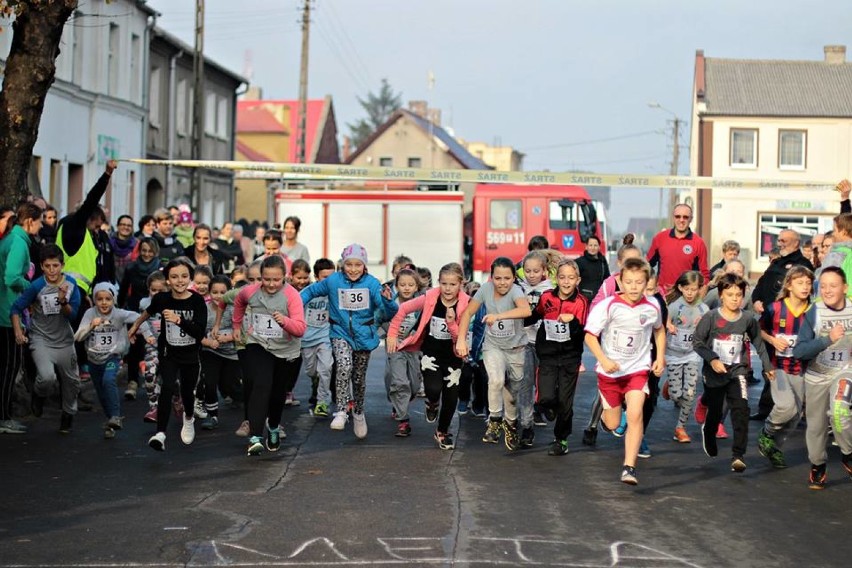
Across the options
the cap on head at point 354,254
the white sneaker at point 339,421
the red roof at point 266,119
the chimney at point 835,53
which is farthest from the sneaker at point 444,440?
the red roof at point 266,119

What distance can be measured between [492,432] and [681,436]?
1745 millimetres

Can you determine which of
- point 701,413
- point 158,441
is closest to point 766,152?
point 701,413

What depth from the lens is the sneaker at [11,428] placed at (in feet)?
39.2

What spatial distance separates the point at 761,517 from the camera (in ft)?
28.2

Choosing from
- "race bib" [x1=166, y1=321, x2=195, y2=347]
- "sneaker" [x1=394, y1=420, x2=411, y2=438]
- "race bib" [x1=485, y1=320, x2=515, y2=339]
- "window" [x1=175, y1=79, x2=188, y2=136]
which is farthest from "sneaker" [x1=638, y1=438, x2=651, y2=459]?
"window" [x1=175, y1=79, x2=188, y2=136]

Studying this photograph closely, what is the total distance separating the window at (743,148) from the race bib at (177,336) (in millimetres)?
51612

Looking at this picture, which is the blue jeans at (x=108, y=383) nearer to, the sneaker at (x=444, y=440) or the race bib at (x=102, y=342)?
the race bib at (x=102, y=342)

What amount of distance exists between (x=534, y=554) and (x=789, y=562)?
4.37ft

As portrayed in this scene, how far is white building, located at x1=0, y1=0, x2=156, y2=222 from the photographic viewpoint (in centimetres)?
3083

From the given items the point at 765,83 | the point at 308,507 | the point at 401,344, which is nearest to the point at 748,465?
the point at 401,344

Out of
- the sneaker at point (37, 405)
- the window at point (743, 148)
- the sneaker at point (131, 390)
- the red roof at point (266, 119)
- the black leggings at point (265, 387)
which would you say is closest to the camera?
the black leggings at point (265, 387)

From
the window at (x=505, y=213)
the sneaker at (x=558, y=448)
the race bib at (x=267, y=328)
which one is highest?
the window at (x=505, y=213)

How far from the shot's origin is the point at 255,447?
1070 cm

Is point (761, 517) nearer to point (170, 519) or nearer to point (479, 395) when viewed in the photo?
point (170, 519)
